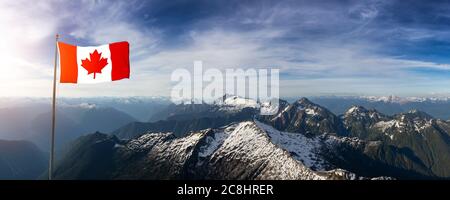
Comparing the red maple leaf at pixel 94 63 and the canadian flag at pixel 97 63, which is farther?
the red maple leaf at pixel 94 63

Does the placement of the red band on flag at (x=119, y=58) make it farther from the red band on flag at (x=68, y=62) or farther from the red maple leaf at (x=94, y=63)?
the red band on flag at (x=68, y=62)

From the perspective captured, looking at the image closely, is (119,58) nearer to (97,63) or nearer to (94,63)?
(97,63)

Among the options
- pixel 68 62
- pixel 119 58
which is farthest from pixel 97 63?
pixel 68 62

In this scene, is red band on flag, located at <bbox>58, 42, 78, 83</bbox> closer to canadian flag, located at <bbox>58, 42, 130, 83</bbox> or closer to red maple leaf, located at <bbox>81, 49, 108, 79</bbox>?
canadian flag, located at <bbox>58, 42, 130, 83</bbox>

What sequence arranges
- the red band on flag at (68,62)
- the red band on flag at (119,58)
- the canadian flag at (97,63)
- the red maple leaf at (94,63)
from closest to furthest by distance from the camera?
the red band on flag at (68,62), the canadian flag at (97,63), the red maple leaf at (94,63), the red band on flag at (119,58)

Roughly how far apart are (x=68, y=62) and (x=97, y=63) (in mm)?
2547

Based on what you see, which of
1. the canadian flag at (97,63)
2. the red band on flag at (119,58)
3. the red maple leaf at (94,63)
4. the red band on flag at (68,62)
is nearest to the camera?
the red band on flag at (68,62)

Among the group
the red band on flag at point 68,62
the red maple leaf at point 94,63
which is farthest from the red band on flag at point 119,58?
the red band on flag at point 68,62

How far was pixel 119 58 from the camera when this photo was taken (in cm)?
3356

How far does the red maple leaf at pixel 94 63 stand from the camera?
3322 cm
